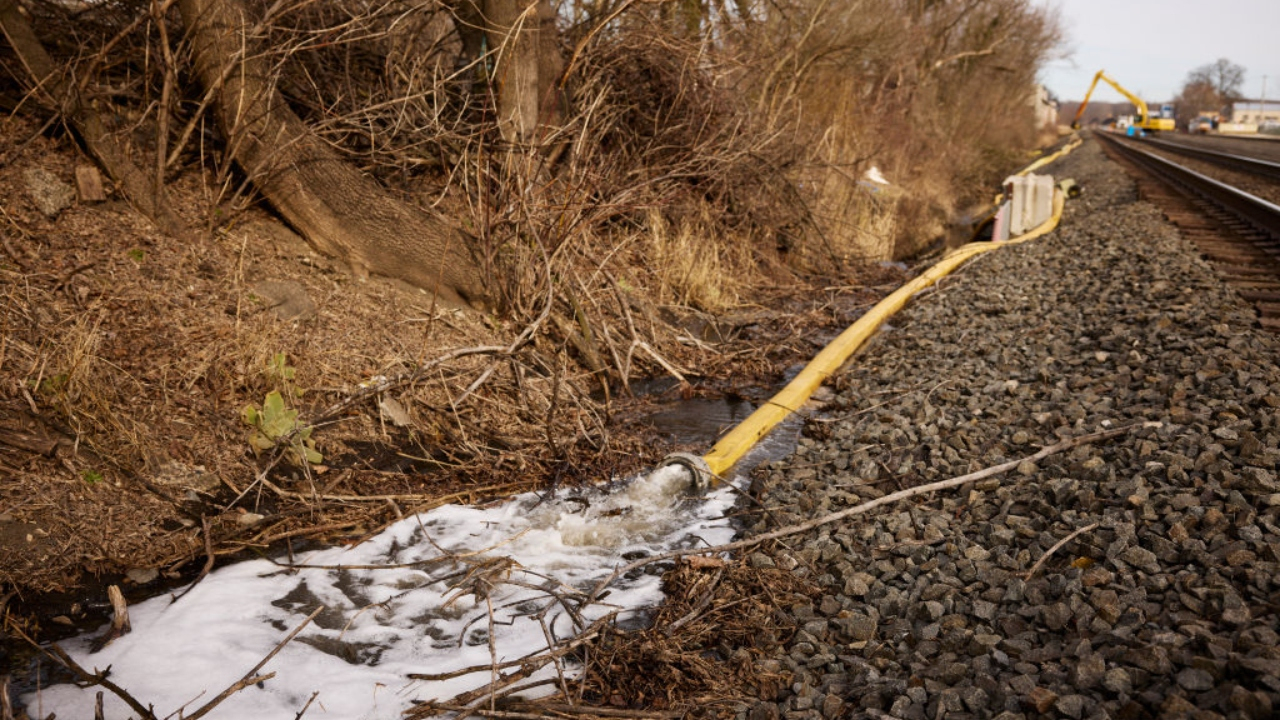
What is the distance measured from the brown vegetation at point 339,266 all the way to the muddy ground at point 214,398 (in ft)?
0.05

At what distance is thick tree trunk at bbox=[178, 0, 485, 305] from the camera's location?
554 cm

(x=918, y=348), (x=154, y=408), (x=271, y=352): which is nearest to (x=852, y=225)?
(x=918, y=348)

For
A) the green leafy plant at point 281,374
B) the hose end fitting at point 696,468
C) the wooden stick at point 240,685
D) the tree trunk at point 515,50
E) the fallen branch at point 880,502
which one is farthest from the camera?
the tree trunk at point 515,50

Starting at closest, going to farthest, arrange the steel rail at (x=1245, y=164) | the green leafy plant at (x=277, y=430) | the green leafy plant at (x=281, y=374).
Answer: the green leafy plant at (x=277, y=430) < the green leafy plant at (x=281, y=374) < the steel rail at (x=1245, y=164)

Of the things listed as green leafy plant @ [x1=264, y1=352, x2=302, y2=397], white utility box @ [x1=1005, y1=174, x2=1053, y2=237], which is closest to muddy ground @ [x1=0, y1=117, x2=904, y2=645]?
green leafy plant @ [x1=264, y1=352, x2=302, y2=397]

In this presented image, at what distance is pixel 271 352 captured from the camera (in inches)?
195

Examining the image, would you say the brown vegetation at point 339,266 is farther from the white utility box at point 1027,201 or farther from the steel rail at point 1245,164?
the steel rail at point 1245,164

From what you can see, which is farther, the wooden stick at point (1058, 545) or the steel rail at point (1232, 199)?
the steel rail at point (1232, 199)

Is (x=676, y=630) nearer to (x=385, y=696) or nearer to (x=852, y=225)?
(x=385, y=696)

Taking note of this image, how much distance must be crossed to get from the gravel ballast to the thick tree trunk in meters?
3.09

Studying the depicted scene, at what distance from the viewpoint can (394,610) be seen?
11.8ft

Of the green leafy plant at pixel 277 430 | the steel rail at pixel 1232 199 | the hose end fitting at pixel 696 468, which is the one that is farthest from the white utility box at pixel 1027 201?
the green leafy plant at pixel 277 430

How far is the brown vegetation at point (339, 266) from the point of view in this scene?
4129 millimetres

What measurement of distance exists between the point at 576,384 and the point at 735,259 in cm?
442
